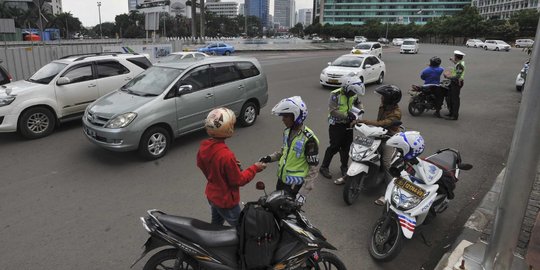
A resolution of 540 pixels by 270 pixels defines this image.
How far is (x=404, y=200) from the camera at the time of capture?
3.91 metres

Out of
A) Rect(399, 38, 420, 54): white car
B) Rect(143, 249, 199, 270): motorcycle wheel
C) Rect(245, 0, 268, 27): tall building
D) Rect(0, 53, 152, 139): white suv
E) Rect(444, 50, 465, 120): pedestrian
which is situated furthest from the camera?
Rect(245, 0, 268, 27): tall building

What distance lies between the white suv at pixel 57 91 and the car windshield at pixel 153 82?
174 centimetres

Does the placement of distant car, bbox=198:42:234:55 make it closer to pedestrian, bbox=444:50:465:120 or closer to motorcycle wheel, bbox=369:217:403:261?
pedestrian, bbox=444:50:465:120

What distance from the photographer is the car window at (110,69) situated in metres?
9.05

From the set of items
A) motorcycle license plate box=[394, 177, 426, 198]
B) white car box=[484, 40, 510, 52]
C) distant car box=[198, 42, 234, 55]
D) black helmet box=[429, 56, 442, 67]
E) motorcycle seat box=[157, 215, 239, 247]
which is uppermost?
white car box=[484, 40, 510, 52]

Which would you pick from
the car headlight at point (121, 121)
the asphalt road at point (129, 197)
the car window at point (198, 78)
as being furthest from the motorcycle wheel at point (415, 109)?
the car headlight at point (121, 121)

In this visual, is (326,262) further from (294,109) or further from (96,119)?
(96,119)

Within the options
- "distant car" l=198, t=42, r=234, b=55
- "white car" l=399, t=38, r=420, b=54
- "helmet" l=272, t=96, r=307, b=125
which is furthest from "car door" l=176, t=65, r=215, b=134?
"white car" l=399, t=38, r=420, b=54

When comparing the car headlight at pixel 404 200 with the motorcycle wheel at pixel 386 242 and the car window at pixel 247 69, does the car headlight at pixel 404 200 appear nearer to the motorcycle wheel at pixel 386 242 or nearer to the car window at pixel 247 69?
the motorcycle wheel at pixel 386 242

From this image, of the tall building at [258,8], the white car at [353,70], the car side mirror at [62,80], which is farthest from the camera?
the tall building at [258,8]

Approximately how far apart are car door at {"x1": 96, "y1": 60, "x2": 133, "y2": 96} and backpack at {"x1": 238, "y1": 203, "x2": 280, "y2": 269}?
24.8 feet

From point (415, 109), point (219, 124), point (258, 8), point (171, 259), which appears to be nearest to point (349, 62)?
point (415, 109)

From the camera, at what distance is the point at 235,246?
2.83m

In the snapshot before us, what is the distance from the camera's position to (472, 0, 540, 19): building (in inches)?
3871
